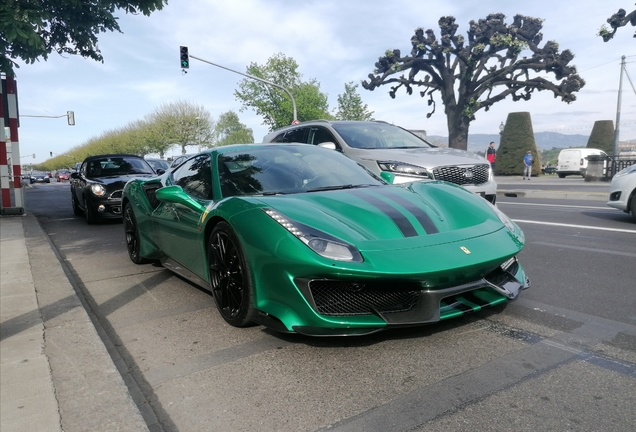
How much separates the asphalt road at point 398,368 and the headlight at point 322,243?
0.58m

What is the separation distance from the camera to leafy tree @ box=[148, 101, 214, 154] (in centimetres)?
5803

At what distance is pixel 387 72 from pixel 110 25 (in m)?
34.8

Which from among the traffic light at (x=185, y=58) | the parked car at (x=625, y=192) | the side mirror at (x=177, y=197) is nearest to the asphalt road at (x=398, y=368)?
the side mirror at (x=177, y=197)

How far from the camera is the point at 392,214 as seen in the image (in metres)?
3.02

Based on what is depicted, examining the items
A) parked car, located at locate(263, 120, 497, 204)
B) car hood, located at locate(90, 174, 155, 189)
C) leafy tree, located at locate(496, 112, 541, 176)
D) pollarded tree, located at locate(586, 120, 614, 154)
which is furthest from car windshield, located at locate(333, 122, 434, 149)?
pollarded tree, located at locate(586, 120, 614, 154)

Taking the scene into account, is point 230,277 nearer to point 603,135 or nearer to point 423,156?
point 423,156

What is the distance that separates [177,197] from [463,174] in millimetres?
4574

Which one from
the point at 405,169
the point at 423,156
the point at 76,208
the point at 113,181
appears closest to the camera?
the point at 405,169

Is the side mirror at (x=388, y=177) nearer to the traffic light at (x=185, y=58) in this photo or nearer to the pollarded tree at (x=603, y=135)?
the traffic light at (x=185, y=58)

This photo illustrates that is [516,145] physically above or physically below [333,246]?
above

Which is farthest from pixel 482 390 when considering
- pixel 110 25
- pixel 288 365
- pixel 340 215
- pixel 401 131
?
pixel 110 25

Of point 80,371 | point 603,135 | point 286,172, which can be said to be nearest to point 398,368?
point 80,371

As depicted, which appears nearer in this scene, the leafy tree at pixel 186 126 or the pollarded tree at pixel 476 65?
the pollarded tree at pixel 476 65

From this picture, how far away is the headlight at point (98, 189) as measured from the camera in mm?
9213
